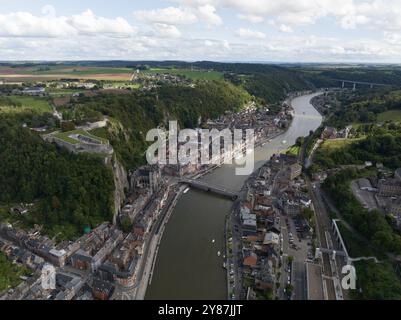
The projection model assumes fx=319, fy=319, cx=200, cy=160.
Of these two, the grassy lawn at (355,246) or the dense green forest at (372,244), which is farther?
the grassy lawn at (355,246)

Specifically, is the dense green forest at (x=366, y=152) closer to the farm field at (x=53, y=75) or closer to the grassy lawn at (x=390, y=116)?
the grassy lawn at (x=390, y=116)

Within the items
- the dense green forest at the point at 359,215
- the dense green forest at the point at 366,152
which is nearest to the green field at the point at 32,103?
the dense green forest at the point at 359,215

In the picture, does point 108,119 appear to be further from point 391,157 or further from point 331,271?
point 391,157

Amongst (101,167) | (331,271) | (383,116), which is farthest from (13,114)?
(383,116)

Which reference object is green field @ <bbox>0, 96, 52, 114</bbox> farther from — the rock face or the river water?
the river water

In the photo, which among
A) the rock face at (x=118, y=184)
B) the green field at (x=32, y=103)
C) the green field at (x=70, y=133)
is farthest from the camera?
the green field at (x=32, y=103)

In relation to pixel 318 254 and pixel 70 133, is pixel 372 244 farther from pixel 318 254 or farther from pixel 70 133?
pixel 70 133

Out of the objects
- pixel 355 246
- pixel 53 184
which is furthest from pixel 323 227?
pixel 53 184
